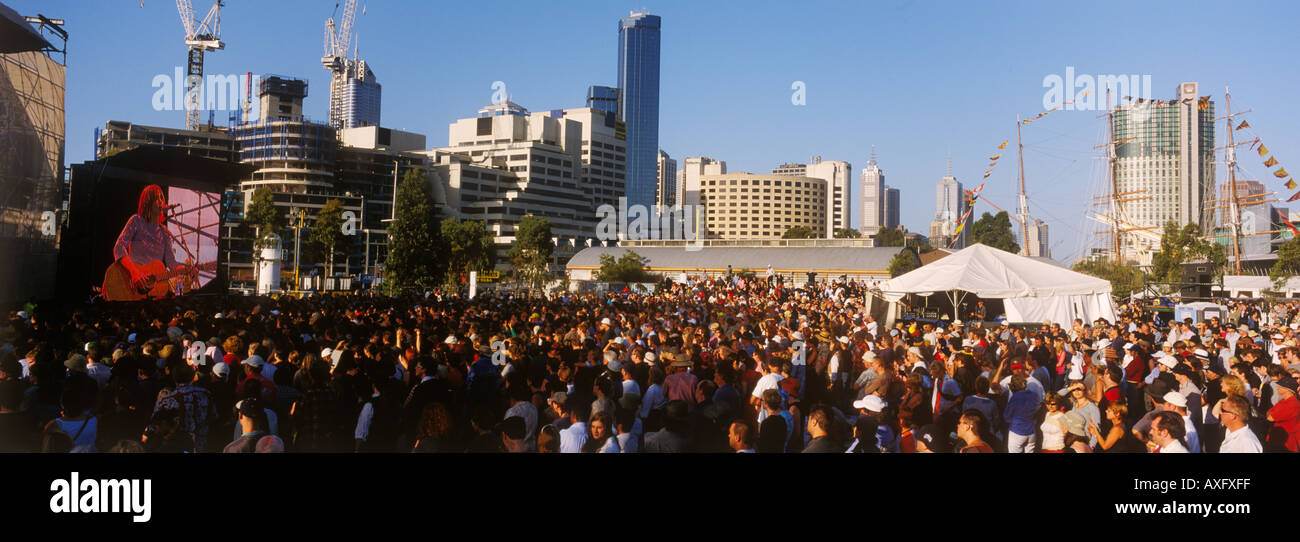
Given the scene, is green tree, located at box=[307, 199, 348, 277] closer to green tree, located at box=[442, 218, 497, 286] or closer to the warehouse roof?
green tree, located at box=[442, 218, 497, 286]

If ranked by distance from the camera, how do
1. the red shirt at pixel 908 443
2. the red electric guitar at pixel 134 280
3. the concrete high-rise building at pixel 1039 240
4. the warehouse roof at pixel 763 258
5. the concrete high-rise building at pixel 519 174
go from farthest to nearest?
1. the concrete high-rise building at pixel 519 174
2. the warehouse roof at pixel 763 258
3. the concrete high-rise building at pixel 1039 240
4. the red electric guitar at pixel 134 280
5. the red shirt at pixel 908 443

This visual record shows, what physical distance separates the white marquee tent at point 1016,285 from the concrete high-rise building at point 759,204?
404 ft

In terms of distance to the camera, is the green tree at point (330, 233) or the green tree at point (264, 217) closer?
the green tree at point (330, 233)

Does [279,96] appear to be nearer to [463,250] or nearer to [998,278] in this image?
[463,250]

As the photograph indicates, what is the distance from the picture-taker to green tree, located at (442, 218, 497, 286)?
30.3 m

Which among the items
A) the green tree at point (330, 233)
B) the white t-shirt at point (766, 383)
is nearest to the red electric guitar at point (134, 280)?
the white t-shirt at point (766, 383)

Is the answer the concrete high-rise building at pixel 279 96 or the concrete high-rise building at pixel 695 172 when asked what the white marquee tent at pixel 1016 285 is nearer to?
the concrete high-rise building at pixel 279 96

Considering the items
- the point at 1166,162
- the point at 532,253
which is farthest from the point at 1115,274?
the point at 532,253

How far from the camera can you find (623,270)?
43688mm

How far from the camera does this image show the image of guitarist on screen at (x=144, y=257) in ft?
54.0

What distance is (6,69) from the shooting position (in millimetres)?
15523

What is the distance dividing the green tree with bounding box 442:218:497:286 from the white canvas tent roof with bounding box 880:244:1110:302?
1991 cm
